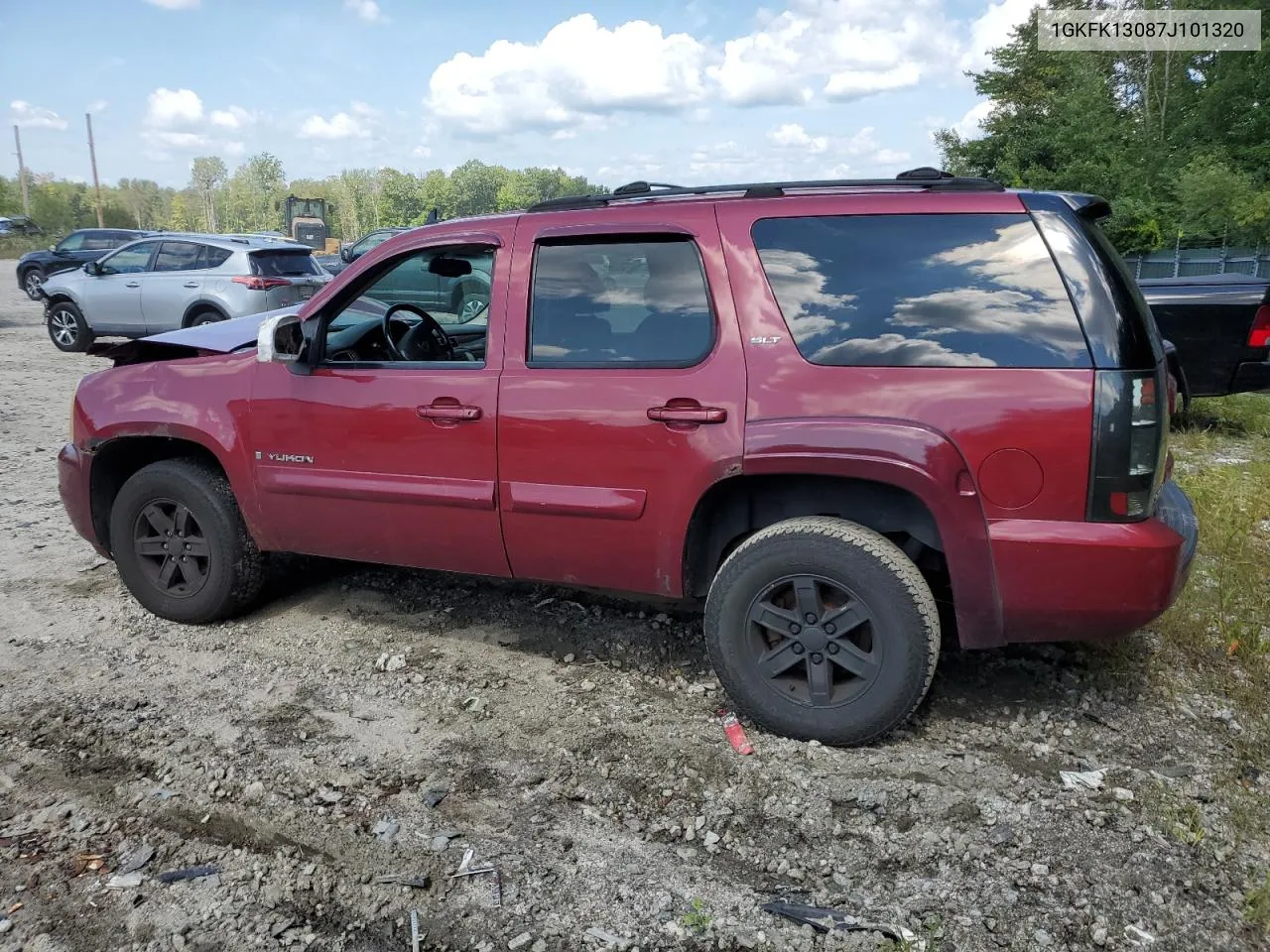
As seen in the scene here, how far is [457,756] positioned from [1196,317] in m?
6.63

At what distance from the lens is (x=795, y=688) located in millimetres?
3518

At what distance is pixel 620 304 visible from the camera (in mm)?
3738

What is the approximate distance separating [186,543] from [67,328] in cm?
1249

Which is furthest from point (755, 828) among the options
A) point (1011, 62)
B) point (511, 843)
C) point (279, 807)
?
point (1011, 62)

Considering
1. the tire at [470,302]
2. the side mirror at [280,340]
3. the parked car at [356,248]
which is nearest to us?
the side mirror at [280,340]

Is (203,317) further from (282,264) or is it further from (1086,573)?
(1086,573)

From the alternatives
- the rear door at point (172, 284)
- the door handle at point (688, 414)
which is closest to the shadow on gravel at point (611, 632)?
the door handle at point (688, 414)

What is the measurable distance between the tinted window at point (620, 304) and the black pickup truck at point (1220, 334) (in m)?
5.12

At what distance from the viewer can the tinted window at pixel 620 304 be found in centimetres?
359

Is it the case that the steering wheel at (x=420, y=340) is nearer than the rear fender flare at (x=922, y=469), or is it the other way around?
the rear fender flare at (x=922, y=469)

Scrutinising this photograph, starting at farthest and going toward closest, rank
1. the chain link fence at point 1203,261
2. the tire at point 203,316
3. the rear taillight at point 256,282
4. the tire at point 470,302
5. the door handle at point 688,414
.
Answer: the chain link fence at point 1203,261
the tire at point 203,316
the rear taillight at point 256,282
the tire at point 470,302
the door handle at point 688,414

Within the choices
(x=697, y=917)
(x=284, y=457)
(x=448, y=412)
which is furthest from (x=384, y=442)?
(x=697, y=917)

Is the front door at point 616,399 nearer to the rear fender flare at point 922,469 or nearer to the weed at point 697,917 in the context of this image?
the rear fender flare at point 922,469

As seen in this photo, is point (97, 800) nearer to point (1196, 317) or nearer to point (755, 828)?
point (755, 828)
